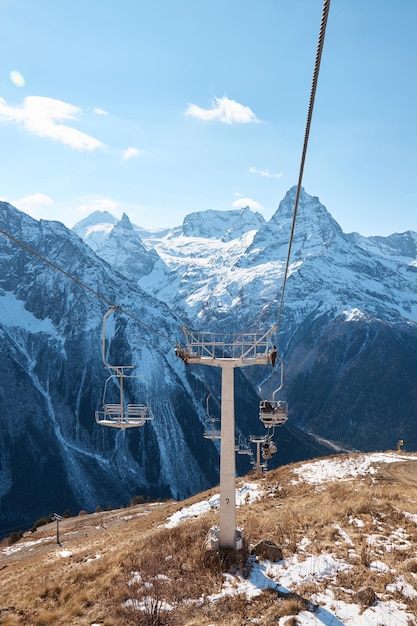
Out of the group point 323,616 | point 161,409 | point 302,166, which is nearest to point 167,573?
point 323,616

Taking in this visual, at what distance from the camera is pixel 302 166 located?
9227mm

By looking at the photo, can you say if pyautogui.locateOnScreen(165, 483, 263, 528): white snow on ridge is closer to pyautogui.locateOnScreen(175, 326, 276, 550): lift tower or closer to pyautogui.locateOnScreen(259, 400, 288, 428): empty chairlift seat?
pyautogui.locateOnScreen(259, 400, 288, 428): empty chairlift seat

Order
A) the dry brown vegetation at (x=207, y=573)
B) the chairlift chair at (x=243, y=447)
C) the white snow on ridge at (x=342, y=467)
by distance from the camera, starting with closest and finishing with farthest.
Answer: the dry brown vegetation at (x=207, y=573)
the chairlift chair at (x=243, y=447)
the white snow on ridge at (x=342, y=467)

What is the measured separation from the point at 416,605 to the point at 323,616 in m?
2.98

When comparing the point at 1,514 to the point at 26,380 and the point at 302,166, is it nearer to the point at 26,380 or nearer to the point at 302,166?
the point at 26,380

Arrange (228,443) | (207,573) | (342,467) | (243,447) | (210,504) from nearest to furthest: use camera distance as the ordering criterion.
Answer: (207,573), (228,443), (210,504), (342,467), (243,447)

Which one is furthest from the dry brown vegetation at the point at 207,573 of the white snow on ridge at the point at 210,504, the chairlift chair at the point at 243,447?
the chairlift chair at the point at 243,447

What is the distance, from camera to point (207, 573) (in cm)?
1789

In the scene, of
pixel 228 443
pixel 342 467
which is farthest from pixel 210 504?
pixel 228 443

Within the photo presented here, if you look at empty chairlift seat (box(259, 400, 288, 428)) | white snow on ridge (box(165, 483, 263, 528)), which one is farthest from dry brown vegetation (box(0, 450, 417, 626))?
white snow on ridge (box(165, 483, 263, 528))

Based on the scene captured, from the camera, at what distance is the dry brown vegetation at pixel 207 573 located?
50.7ft

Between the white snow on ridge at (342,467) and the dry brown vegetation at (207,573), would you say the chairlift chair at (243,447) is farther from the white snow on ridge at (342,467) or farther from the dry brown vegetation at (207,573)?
the dry brown vegetation at (207,573)

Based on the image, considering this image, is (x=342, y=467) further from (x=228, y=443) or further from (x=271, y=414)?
(x=228, y=443)

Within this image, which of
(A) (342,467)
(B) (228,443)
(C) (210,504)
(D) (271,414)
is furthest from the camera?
(A) (342,467)
